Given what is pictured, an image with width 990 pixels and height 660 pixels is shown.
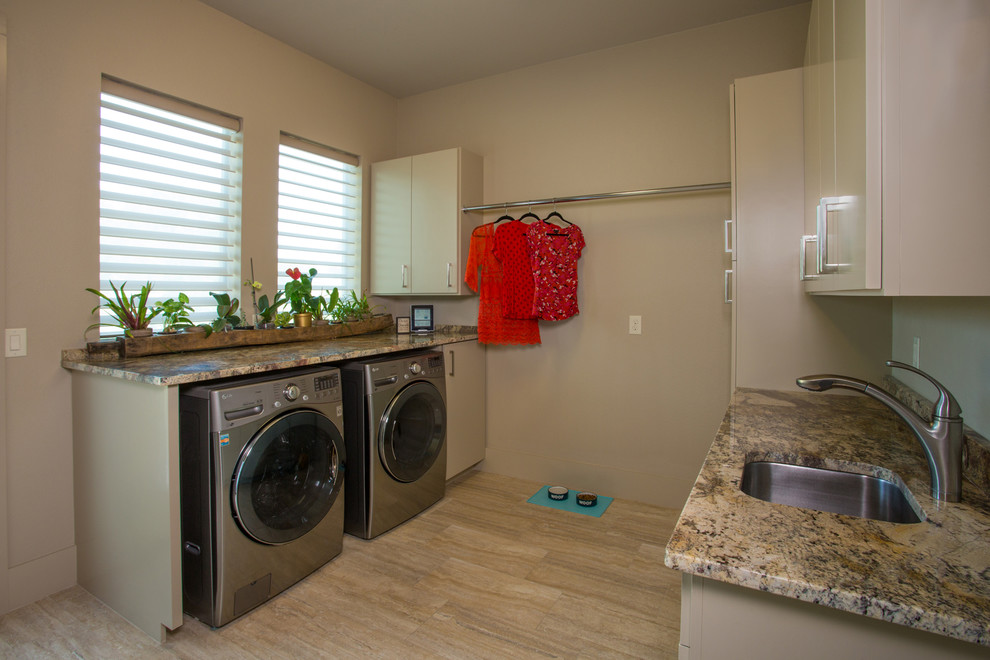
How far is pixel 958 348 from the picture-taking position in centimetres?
136

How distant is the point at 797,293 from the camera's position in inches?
82.7

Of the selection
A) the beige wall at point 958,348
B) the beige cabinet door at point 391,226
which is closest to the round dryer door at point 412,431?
the beige cabinet door at point 391,226

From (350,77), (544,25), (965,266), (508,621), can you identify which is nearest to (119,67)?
(350,77)

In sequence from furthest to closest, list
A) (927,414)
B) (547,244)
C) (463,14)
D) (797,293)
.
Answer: (547,244)
(463,14)
(797,293)
(927,414)

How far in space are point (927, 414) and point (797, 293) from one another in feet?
2.31

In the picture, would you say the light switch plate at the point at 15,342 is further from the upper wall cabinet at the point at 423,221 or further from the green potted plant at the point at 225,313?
the upper wall cabinet at the point at 423,221

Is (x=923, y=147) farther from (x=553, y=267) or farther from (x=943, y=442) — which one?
(x=553, y=267)

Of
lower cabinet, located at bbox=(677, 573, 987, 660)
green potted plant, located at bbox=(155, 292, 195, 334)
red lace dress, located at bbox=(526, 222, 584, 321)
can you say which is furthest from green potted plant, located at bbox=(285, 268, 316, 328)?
lower cabinet, located at bbox=(677, 573, 987, 660)

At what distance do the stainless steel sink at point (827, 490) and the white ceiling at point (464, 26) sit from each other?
242 centimetres

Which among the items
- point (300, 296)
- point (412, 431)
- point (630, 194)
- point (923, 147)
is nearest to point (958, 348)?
point (923, 147)

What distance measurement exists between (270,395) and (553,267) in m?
1.75

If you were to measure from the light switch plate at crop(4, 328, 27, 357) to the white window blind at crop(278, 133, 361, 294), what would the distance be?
4.12 ft

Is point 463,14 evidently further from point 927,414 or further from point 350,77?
point 927,414

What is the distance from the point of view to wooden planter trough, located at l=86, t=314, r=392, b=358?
217 centimetres
